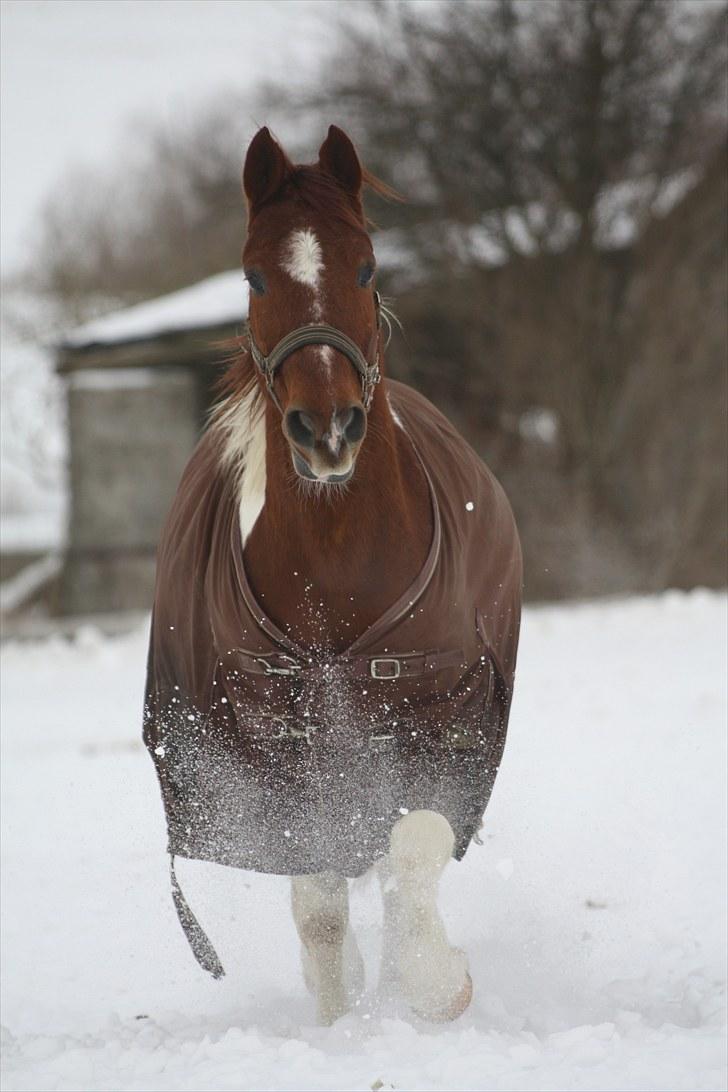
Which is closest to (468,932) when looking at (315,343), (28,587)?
(315,343)

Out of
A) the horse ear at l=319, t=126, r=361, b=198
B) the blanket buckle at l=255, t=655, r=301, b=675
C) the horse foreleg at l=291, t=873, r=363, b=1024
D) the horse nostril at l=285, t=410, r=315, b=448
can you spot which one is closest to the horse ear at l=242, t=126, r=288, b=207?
the horse ear at l=319, t=126, r=361, b=198

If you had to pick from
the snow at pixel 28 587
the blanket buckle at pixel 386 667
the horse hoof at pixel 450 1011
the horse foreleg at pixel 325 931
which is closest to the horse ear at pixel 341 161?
the blanket buckle at pixel 386 667

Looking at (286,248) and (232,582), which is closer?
(286,248)

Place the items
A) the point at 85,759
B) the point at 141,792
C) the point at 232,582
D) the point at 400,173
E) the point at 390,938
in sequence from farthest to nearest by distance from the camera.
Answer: the point at 400,173 < the point at 85,759 < the point at 141,792 < the point at 390,938 < the point at 232,582

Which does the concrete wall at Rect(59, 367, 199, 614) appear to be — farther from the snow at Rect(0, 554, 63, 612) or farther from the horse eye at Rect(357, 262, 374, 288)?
the horse eye at Rect(357, 262, 374, 288)

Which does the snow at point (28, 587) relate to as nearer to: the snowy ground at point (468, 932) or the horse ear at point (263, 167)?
the snowy ground at point (468, 932)

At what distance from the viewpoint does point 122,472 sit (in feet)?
42.4

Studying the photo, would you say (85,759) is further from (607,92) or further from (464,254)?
(607,92)

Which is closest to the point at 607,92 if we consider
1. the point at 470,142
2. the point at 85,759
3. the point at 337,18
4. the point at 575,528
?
the point at 470,142

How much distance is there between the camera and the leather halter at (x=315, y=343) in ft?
8.97

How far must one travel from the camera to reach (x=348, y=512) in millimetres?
2949

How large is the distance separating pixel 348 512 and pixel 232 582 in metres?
0.34

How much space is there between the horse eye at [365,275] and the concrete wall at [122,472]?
9.96 meters

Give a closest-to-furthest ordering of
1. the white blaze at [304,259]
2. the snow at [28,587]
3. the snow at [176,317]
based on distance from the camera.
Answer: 1. the white blaze at [304,259]
2. the snow at [176,317]
3. the snow at [28,587]
